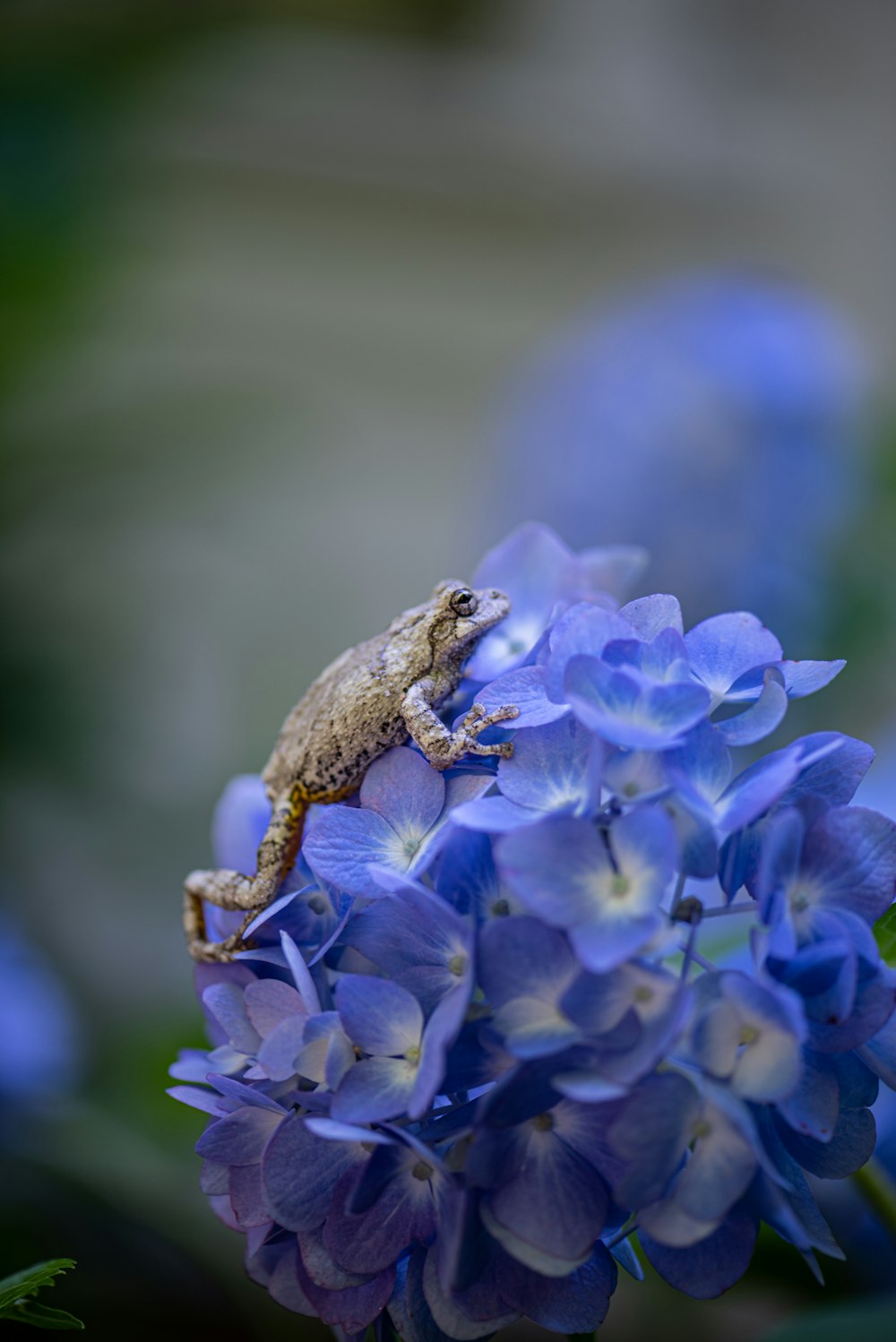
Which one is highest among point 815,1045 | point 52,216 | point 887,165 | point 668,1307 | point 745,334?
point 52,216

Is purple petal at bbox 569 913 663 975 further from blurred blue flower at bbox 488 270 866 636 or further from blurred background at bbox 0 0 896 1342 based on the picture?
blurred blue flower at bbox 488 270 866 636

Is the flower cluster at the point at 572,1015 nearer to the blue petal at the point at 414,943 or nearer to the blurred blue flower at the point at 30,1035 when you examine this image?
the blue petal at the point at 414,943

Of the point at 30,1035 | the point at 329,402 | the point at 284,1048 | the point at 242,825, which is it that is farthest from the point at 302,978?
the point at 329,402

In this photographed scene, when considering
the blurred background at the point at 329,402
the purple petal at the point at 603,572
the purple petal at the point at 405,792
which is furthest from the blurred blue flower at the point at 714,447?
the purple petal at the point at 405,792

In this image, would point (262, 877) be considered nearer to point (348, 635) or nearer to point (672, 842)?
point (672, 842)

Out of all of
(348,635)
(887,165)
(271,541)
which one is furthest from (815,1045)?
(887,165)

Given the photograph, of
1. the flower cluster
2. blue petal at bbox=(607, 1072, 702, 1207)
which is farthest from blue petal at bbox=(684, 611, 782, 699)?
blue petal at bbox=(607, 1072, 702, 1207)

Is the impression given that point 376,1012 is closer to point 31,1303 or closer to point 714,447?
point 31,1303
